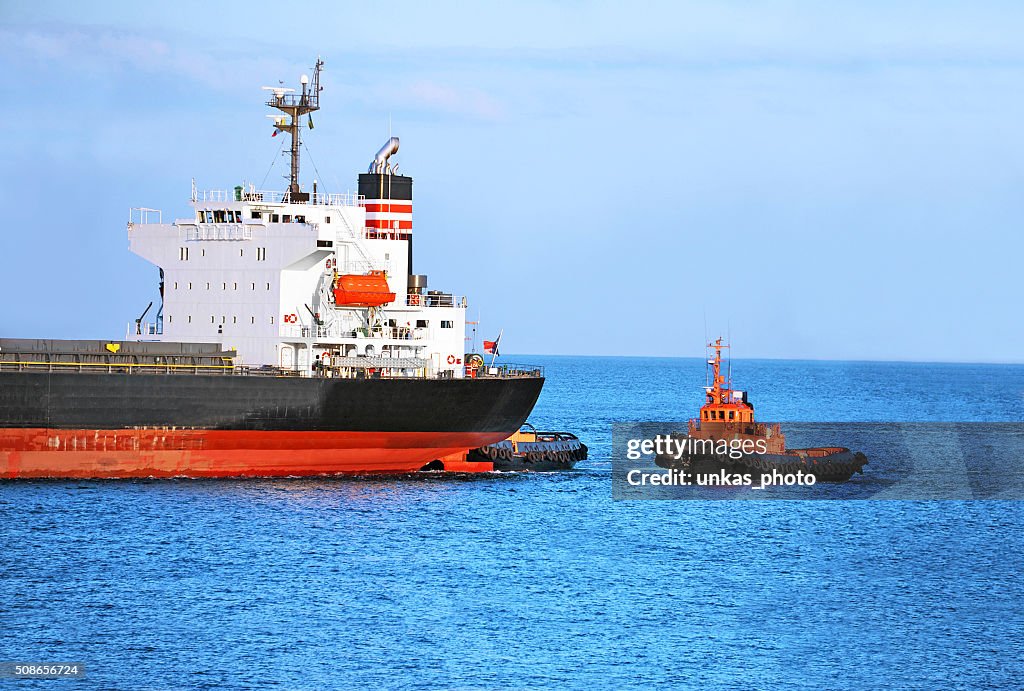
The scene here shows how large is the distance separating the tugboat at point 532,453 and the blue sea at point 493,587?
261cm

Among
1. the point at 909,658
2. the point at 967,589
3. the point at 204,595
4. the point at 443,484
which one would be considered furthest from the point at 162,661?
the point at 443,484

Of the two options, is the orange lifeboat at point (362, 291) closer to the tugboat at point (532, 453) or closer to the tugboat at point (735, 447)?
the tugboat at point (532, 453)

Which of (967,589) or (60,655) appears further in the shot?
(967,589)

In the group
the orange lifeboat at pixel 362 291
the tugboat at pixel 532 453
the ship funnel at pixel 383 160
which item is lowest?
the tugboat at pixel 532 453

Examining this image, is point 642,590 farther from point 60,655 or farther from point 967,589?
point 60,655

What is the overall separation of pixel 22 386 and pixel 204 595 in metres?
14.3

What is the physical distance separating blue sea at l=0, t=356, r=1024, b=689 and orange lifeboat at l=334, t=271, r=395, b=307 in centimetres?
568

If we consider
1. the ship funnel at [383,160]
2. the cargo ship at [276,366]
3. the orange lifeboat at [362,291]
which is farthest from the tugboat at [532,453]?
the ship funnel at [383,160]

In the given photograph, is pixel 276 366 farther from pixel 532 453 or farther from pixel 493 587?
pixel 493 587

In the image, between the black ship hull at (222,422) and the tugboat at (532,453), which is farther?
the tugboat at (532,453)

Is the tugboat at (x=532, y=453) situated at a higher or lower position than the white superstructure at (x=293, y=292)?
lower

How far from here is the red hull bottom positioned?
137 ft

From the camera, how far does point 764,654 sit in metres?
26.5

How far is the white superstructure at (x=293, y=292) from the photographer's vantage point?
4538cm
